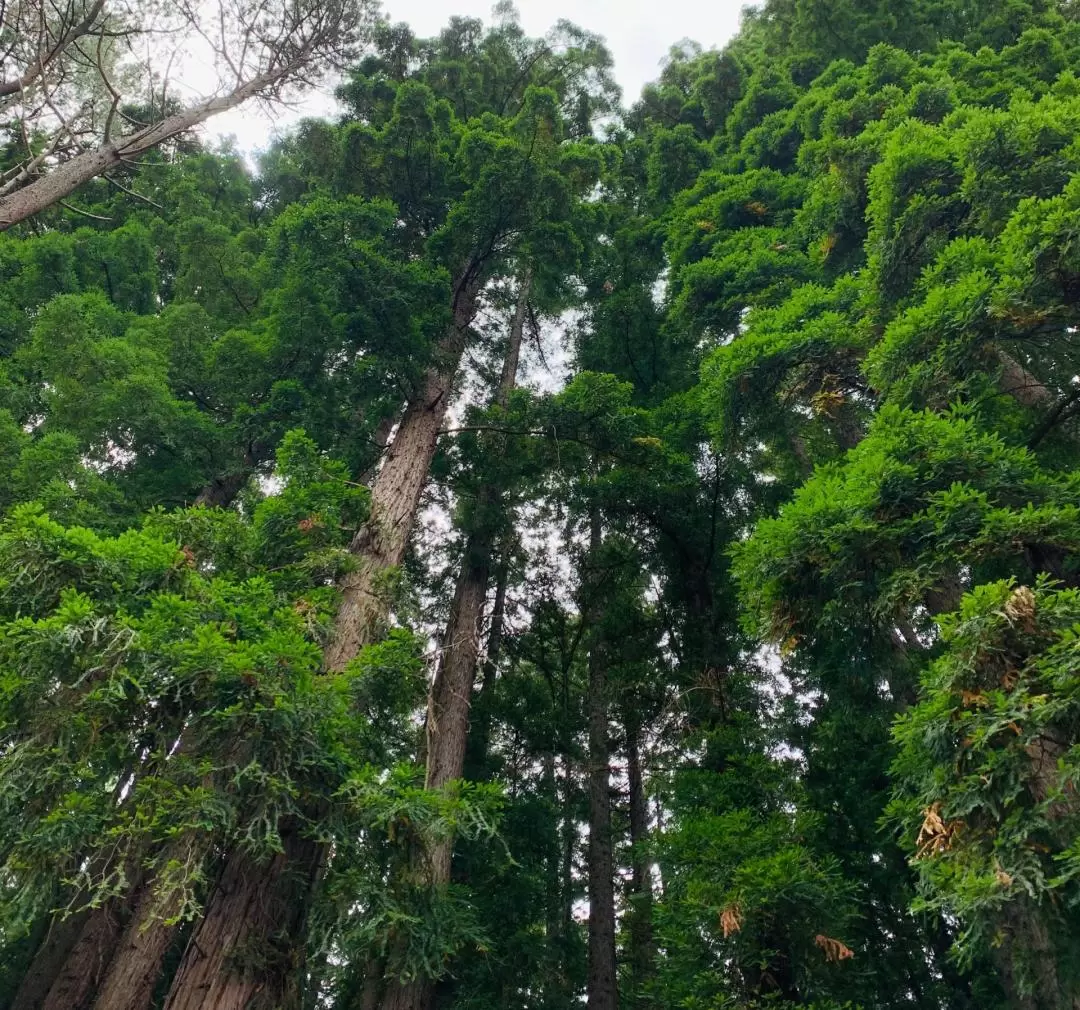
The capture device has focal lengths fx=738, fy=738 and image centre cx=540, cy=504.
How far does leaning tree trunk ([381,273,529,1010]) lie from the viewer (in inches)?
269

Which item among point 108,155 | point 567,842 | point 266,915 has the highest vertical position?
point 108,155

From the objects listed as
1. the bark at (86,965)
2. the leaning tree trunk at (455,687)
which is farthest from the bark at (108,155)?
the bark at (86,965)

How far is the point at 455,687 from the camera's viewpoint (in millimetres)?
9086

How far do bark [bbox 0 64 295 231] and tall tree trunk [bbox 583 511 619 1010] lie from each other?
726 cm

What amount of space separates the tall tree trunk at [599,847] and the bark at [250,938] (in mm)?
5345

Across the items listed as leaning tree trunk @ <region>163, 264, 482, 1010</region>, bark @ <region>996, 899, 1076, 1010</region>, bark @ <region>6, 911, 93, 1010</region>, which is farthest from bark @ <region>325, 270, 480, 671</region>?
bark @ <region>6, 911, 93, 1010</region>

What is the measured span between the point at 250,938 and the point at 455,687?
451cm

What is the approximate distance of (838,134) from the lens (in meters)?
9.82

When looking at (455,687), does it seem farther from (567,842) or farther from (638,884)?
(567,842)

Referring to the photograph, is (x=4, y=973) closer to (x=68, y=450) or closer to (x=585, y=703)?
(x=68, y=450)

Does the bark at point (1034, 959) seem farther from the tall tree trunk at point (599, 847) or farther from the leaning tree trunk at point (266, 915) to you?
the tall tree trunk at point (599, 847)

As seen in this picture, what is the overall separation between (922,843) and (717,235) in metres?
9.23

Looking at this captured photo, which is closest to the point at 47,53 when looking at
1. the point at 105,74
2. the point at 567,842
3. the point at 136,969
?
the point at 105,74

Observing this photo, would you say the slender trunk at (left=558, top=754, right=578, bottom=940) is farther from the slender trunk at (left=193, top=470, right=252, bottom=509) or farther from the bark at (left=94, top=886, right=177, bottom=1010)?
the slender trunk at (left=193, top=470, right=252, bottom=509)
